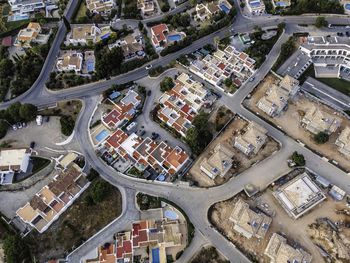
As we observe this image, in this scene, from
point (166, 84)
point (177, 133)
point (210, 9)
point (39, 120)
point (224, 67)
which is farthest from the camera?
point (210, 9)

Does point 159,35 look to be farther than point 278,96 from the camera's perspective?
Yes

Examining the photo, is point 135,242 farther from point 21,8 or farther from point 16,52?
point 21,8

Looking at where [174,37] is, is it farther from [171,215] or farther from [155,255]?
[155,255]

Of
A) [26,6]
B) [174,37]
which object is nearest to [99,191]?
[174,37]

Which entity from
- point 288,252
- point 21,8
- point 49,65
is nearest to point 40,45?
point 49,65

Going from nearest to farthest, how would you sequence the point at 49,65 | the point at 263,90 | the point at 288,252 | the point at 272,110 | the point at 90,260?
the point at 288,252
the point at 90,260
the point at 272,110
the point at 263,90
the point at 49,65

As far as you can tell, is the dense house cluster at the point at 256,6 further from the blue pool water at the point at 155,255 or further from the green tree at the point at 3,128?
the green tree at the point at 3,128
